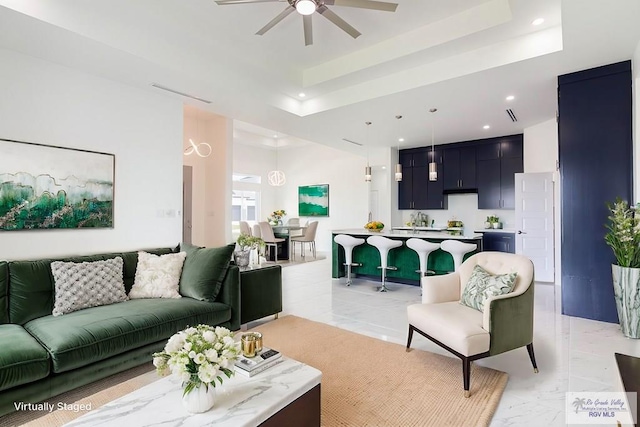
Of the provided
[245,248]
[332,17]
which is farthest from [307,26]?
[245,248]

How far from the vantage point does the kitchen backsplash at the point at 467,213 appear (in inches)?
276

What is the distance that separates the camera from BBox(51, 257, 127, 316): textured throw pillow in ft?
8.73

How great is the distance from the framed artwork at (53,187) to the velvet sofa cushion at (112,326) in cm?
117

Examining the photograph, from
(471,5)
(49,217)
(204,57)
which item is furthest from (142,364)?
(471,5)

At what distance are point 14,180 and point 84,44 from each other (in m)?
1.44

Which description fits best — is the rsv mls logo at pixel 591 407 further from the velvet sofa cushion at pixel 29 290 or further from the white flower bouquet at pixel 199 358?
the velvet sofa cushion at pixel 29 290

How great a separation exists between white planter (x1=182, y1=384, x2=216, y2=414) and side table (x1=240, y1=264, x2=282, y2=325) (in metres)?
1.97

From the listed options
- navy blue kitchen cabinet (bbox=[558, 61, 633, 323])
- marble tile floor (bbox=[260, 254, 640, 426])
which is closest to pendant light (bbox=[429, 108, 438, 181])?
navy blue kitchen cabinet (bbox=[558, 61, 633, 323])

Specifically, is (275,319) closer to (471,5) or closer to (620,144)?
(471,5)

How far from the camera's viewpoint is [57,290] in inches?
106

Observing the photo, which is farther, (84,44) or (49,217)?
(49,217)

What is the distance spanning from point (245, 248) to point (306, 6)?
8.21 feet

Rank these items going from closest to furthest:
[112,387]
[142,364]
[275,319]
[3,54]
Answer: [112,387]
[142,364]
[3,54]
[275,319]

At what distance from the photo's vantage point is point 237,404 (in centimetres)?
150
